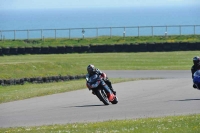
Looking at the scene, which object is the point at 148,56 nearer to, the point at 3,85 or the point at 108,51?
the point at 108,51

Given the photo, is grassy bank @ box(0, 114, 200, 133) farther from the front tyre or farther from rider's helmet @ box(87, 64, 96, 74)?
the front tyre

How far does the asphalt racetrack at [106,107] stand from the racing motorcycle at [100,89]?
0.25 metres

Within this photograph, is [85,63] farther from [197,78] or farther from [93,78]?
[93,78]

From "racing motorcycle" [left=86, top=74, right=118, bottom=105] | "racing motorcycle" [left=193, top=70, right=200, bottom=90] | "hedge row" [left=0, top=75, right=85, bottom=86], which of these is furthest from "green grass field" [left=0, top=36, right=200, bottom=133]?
"racing motorcycle" [left=193, top=70, right=200, bottom=90]

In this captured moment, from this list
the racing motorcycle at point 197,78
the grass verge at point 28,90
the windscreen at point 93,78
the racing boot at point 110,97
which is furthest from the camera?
the grass verge at point 28,90

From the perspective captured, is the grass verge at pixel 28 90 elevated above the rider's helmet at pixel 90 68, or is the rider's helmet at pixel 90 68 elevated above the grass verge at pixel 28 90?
the rider's helmet at pixel 90 68

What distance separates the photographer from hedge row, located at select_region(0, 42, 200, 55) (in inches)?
1913

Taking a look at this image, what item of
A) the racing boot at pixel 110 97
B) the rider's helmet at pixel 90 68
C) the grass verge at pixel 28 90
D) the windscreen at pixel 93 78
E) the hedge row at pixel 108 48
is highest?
the rider's helmet at pixel 90 68

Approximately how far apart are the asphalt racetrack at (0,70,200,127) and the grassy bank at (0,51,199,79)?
4.53 meters

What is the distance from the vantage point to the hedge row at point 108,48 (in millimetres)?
48594

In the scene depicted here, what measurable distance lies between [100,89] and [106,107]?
869mm

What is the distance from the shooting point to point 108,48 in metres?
49.9

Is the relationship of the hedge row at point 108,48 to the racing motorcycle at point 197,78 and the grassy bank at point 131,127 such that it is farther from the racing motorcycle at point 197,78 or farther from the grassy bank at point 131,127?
the grassy bank at point 131,127

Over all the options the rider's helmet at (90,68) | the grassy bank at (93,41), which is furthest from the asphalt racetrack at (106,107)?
the grassy bank at (93,41)
